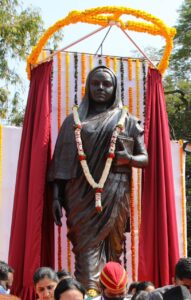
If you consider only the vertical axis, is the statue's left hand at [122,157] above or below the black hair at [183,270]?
above

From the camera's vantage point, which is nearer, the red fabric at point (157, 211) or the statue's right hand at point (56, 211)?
the statue's right hand at point (56, 211)

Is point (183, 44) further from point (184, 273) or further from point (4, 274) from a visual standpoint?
point (184, 273)

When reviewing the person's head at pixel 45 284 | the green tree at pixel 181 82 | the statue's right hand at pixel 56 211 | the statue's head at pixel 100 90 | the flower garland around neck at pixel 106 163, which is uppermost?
the green tree at pixel 181 82

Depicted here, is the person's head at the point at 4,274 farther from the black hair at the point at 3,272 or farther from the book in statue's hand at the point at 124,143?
the book in statue's hand at the point at 124,143

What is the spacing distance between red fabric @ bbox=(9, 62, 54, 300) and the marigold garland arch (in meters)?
0.36

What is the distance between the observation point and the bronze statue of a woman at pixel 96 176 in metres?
7.09

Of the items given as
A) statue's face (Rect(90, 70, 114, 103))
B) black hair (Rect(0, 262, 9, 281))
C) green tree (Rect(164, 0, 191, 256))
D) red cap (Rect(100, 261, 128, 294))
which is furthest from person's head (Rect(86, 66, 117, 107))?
A: green tree (Rect(164, 0, 191, 256))

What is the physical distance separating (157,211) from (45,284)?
3423mm

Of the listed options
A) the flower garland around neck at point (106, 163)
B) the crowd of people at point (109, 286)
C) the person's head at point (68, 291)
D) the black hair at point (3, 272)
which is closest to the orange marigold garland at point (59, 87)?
the flower garland around neck at point (106, 163)

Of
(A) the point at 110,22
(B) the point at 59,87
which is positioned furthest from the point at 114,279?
(B) the point at 59,87

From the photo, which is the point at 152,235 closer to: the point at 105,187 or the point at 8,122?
the point at 105,187

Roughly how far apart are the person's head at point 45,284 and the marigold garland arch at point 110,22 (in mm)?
4035

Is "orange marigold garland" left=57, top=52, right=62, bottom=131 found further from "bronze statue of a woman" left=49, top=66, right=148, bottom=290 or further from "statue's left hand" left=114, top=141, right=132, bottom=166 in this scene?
"statue's left hand" left=114, top=141, right=132, bottom=166

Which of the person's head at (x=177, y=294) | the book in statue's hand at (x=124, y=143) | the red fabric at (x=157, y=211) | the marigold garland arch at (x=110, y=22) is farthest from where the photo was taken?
the marigold garland arch at (x=110, y=22)
